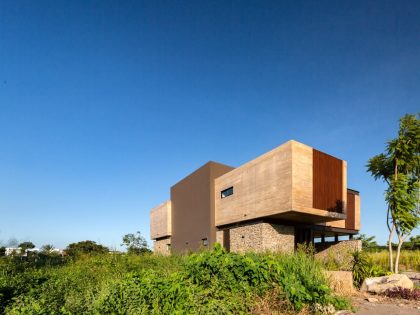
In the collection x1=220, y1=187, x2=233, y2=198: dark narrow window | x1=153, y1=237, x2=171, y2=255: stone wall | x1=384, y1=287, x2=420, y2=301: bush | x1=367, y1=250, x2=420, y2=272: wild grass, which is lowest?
x1=153, y1=237, x2=171, y2=255: stone wall

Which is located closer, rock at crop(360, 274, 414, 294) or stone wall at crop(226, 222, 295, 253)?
rock at crop(360, 274, 414, 294)

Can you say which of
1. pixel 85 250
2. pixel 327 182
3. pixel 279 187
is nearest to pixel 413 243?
pixel 327 182

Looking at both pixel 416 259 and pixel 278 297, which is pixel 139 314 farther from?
pixel 416 259

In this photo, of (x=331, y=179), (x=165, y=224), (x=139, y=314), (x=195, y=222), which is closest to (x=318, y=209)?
(x=331, y=179)

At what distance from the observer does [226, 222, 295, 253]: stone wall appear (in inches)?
651

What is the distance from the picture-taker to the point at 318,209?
1553 cm

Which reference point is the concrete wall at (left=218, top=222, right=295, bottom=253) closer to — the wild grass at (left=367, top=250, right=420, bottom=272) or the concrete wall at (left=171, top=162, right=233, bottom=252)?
the concrete wall at (left=171, top=162, right=233, bottom=252)

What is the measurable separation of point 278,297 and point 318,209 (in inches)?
435

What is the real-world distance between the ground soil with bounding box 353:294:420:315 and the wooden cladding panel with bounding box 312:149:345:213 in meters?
7.33

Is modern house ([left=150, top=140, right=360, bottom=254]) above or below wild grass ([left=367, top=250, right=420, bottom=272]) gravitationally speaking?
above

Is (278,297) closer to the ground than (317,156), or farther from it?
closer to the ground

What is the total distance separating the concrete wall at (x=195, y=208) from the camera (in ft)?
71.6

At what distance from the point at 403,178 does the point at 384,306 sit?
6.95 meters

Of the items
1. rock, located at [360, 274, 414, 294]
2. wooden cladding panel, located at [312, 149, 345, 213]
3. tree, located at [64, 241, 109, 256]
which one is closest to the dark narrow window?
wooden cladding panel, located at [312, 149, 345, 213]
